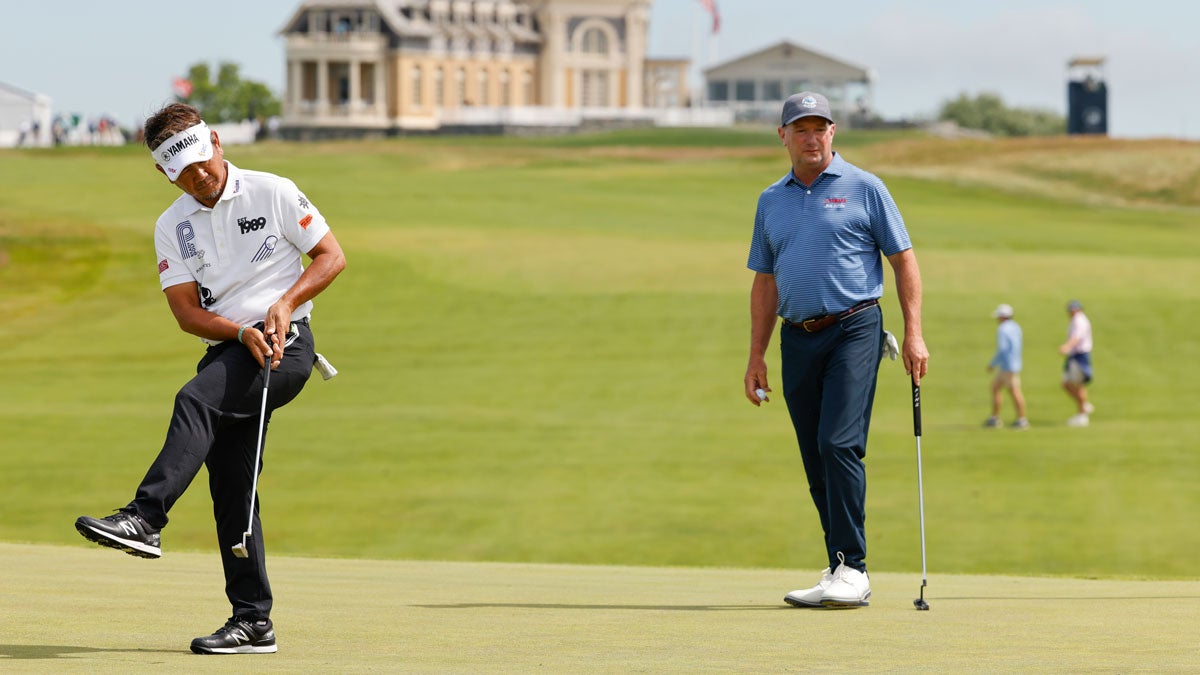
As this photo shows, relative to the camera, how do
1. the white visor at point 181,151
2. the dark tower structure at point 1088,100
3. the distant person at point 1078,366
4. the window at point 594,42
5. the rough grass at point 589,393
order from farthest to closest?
the window at point 594,42
the dark tower structure at point 1088,100
the distant person at point 1078,366
the rough grass at point 589,393
the white visor at point 181,151

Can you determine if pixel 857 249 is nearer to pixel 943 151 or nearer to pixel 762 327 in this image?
pixel 762 327

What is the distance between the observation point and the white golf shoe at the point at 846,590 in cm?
786

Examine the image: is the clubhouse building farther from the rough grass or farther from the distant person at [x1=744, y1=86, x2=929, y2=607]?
the distant person at [x1=744, y1=86, x2=929, y2=607]

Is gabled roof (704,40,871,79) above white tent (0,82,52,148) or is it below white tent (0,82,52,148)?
above

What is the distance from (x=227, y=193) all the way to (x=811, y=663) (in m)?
2.73

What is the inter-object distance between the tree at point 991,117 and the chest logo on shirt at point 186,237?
17037cm

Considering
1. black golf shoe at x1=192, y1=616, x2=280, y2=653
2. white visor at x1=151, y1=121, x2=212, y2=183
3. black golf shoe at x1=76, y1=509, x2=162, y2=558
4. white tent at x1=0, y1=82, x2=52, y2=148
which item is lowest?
black golf shoe at x1=192, y1=616, x2=280, y2=653

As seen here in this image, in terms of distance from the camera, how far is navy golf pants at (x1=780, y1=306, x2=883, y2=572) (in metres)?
8.16

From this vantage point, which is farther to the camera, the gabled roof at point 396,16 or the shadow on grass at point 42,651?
the gabled roof at point 396,16

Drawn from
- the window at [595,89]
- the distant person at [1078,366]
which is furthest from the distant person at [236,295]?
the window at [595,89]

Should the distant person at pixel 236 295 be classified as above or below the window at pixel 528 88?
below

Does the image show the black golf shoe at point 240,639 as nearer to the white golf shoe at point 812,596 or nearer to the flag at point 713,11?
the white golf shoe at point 812,596

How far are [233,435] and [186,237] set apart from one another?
30.1 inches

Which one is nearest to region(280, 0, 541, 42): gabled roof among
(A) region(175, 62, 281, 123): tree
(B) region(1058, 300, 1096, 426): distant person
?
(A) region(175, 62, 281, 123): tree
